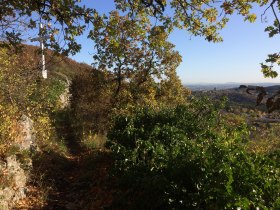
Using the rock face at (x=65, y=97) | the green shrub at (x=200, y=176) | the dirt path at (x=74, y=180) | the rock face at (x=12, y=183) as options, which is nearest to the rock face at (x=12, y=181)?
the rock face at (x=12, y=183)

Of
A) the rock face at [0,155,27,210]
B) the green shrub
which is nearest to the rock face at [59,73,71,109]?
the rock face at [0,155,27,210]

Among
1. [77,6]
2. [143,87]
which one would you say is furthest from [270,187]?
[143,87]

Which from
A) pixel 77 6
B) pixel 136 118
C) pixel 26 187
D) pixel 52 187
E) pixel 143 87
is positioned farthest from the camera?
pixel 143 87

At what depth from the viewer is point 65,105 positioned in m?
21.8

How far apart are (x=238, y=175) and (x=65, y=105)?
58.8ft

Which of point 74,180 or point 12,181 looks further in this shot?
point 74,180

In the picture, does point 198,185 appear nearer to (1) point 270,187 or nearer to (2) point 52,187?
(1) point 270,187

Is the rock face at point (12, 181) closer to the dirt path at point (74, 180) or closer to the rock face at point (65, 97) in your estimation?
the dirt path at point (74, 180)

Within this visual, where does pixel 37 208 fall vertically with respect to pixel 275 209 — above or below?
below

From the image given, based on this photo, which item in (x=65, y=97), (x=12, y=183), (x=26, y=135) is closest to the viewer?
(x=12, y=183)

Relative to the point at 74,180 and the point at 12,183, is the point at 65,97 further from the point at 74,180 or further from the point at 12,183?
the point at 12,183

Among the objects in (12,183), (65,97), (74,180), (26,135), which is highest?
(65,97)

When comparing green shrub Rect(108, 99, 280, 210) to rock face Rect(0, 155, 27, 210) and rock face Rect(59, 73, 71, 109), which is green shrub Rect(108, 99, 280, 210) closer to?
rock face Rect(0, 155, 27, 210)

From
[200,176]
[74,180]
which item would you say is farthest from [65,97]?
[200,176]
